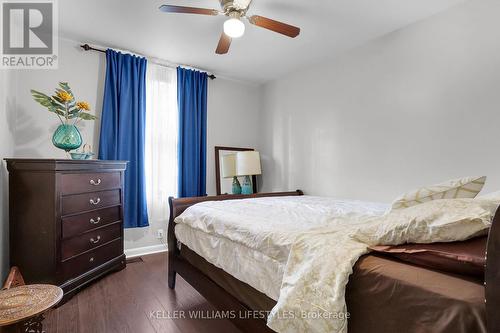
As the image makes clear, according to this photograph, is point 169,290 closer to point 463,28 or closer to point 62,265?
point 62,265

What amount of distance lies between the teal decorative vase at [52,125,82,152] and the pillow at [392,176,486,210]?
2658 mm

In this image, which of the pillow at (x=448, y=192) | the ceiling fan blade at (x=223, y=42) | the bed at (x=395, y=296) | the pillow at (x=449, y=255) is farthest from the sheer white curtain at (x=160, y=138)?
the pillow at (x=449, y=255)

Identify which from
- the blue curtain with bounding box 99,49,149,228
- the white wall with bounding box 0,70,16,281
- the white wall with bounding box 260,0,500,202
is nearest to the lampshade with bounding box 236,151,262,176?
the white wall with bounding box 260,0,500,202

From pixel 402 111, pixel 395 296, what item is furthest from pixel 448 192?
pixel 402 111

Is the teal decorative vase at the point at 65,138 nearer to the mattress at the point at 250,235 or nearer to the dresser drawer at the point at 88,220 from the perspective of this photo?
the dresser drawer at the point at 88,220

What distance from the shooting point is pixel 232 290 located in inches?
60.7

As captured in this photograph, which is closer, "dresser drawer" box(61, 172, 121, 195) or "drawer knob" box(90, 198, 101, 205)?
"dresser drawer" box(61, 172, 121, 195)

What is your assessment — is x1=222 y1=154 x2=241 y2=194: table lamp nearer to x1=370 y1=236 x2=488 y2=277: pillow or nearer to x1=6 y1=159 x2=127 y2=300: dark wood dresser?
x1=6 y1=159 x2=127 y2=300: dark wood dresser

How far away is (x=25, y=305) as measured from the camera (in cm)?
129

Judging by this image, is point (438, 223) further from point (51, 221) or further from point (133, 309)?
point (51, 221)

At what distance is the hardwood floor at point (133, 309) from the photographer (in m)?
1.77

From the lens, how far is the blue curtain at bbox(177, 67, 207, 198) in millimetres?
3518

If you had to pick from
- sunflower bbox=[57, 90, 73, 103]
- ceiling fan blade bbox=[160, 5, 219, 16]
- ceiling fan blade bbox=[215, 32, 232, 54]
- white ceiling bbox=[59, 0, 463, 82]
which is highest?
white ceiling bbox=[59, 0, 463, 82]

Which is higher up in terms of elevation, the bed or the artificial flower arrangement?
the artificial flower arrangement
